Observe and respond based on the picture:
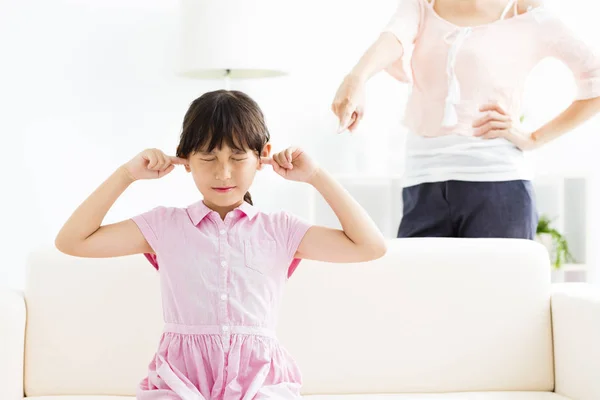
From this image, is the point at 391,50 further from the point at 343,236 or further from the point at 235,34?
the point at 235,34

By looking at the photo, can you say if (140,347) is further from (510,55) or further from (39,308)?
(510,55)

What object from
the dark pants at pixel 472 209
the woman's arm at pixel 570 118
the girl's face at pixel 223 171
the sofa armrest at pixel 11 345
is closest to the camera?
the girl's face at pixel 223 171

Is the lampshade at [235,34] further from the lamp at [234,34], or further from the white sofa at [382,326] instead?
the white sofa at [382,326]

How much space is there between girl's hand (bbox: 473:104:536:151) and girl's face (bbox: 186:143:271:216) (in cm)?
71

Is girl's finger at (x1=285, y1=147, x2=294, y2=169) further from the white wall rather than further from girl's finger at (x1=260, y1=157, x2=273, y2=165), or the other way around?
the white wall

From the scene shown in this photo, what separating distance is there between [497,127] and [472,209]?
203mm

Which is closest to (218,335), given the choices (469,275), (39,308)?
(39,308)

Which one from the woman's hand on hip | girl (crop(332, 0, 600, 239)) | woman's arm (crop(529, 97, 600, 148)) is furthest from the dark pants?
the woman's hand on hip

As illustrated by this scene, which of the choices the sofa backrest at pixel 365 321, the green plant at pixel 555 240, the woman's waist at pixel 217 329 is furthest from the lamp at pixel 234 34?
the woman's waist at pixel 217 329

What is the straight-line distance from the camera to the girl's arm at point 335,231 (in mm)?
1610

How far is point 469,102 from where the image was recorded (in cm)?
205

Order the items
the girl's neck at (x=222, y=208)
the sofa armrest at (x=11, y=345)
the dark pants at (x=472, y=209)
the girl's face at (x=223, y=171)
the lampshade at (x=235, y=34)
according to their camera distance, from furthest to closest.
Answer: the lampshade at (x=235, y=34) → the dark pants at (x=472, y=209) → the sofa armrest at (x=11, y=345) → the girl's neck at (x=222, y=208) → the girl's face at (x=223, y=171)

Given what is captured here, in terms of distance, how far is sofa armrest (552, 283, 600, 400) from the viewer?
1.85 meters

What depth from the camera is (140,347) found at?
6.22ft
